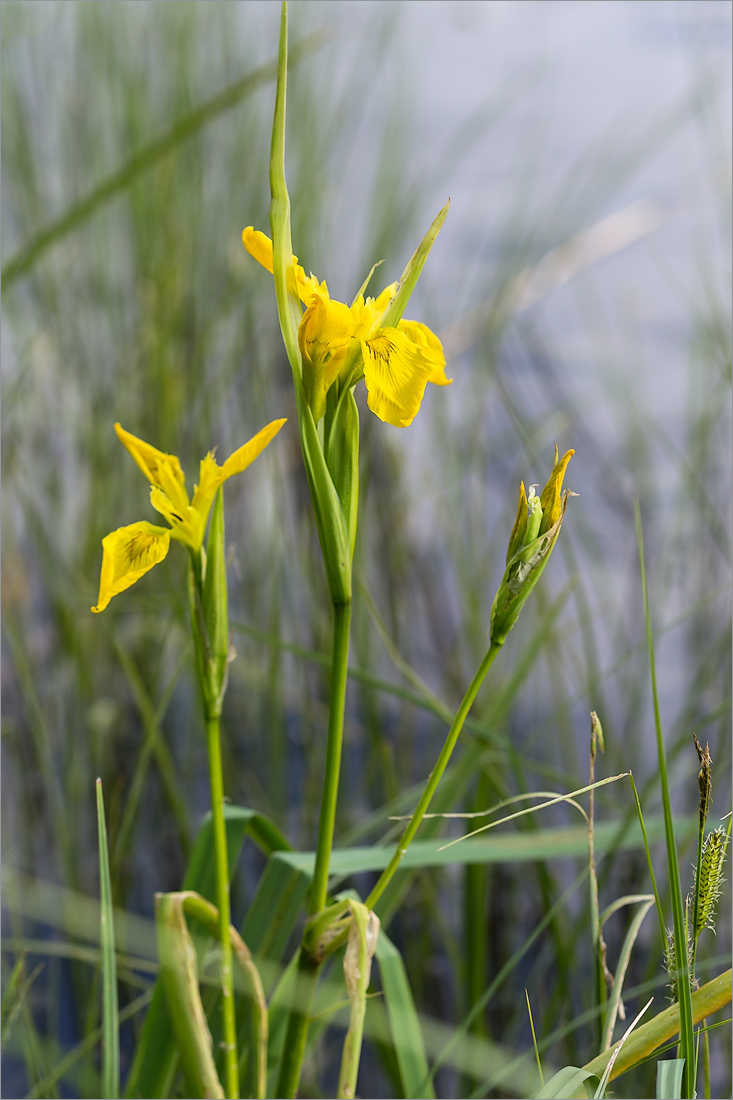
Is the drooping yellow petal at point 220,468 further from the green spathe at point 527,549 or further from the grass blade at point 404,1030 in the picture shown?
the grass blade at point 404,1030

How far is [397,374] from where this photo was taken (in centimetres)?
33

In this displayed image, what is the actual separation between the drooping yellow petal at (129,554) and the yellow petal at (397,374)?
12 centimetres

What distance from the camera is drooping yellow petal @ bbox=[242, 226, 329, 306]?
1.10 feet

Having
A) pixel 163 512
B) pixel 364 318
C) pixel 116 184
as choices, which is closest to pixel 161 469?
pixel 163 512

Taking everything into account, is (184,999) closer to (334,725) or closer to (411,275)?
(334,725)

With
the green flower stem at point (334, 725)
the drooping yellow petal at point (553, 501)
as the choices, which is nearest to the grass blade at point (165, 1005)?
the green flower stem at point (334, 725)

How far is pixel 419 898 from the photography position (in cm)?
105

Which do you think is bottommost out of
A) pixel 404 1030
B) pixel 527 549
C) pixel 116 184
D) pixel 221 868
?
pixel 404 1030

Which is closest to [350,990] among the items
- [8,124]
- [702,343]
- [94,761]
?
[94,761]

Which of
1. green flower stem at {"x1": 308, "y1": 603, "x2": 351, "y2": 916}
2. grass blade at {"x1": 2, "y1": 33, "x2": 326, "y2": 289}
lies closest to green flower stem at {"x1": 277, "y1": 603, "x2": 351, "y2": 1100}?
green flower stem at {"x1": 308, "y1": 603, "x2": 351, "y2": 916}

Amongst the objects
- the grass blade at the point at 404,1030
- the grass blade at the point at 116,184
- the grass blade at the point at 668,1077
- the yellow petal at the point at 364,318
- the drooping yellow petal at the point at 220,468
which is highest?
the grass blade at the point at 116,184

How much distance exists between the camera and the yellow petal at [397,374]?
0.33 metres

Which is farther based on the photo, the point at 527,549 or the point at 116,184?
the point at 116,184

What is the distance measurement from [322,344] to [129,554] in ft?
0.44
